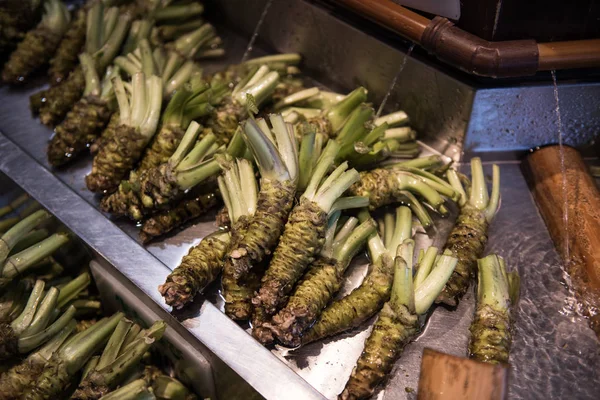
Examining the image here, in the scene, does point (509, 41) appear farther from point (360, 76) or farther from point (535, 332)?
point (535, 332)

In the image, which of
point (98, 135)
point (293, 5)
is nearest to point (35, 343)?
point (98, 135)

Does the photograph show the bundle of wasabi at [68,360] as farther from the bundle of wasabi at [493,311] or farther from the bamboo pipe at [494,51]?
the bamboo pipe at [494,51]

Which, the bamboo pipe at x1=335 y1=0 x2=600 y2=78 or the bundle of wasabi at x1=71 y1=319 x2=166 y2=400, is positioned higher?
the bamboo pipe at x1=335 y1=0 x2=600 y2=78

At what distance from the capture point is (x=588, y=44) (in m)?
2.89

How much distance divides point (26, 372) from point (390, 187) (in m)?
2.06

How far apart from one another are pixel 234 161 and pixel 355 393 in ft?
4.42

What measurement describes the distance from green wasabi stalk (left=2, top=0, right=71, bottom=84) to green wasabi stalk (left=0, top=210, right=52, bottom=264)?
147cm

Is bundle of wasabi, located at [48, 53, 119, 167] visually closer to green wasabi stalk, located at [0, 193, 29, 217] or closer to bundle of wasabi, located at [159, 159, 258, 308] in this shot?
green wasabi stalk, located at [0, 193, 29, 217]

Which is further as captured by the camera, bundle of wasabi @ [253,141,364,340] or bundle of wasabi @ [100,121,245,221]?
bundle of wasabi @ [100,121,245,221]

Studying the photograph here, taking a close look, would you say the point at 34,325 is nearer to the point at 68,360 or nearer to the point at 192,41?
the point at 68,360

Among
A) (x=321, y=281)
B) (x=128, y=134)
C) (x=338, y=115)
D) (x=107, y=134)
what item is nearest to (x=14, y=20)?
(x=107, y=134)

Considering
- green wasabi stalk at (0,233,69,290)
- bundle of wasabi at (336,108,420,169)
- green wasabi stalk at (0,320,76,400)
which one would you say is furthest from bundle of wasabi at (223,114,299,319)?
green wasabi stalk at (0,233,69,290)

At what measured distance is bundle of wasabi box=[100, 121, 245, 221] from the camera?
3059mm

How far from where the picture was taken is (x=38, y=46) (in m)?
4.15
